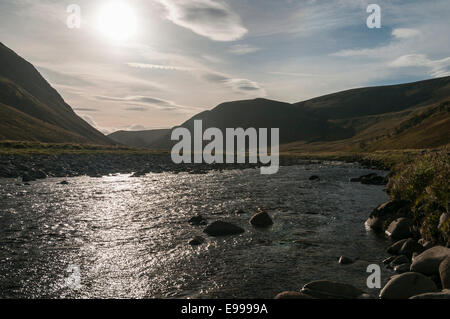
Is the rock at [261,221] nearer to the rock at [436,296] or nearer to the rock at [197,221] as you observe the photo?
the rock at [197,221]

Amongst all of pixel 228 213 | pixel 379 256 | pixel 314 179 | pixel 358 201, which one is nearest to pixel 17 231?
pixel 228 213

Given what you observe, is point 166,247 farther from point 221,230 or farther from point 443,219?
point 443,219

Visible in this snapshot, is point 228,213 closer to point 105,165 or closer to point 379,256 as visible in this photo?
point 379,256

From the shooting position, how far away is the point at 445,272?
1142 centimetres

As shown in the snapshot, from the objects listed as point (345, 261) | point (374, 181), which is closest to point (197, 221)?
point (345, 261)

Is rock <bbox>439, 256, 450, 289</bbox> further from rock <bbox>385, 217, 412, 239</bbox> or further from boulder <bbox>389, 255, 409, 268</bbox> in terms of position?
rock <bbox>385, 217, 412, 239</bbox>

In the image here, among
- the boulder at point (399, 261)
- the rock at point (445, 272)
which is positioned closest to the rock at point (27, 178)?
the boulder at point (399, 261)

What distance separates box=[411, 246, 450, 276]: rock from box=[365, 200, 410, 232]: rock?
697 cm

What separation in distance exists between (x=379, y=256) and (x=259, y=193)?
2109 cm

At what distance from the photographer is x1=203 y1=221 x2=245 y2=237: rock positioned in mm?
19469

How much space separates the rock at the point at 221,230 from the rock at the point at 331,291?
Result: 8.40 metres

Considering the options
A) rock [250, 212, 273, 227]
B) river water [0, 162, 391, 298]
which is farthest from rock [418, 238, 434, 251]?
rock [250, 212, 273, 227]

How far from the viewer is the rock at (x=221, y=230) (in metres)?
19.5
